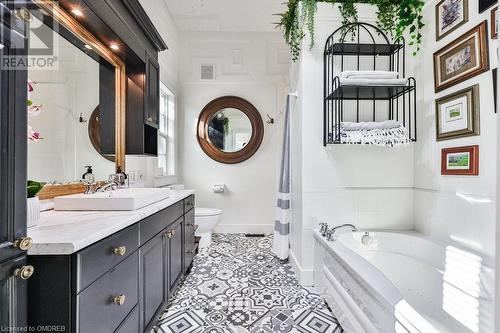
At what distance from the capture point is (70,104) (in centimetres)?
157

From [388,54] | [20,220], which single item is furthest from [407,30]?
[20,220]

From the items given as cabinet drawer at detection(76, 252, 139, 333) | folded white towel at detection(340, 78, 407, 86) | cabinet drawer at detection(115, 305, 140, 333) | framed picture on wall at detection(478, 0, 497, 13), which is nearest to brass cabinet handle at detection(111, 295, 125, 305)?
cabinet drawer at detection(76, 252, 139, 333)

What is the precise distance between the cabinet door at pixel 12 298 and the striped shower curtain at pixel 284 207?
2176mm

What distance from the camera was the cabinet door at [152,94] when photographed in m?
2.25

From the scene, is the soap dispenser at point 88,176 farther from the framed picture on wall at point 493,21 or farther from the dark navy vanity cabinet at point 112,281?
the framed picture on wall at point 493,21

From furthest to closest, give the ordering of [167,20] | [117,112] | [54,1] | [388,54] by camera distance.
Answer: [167,20] < [388,54] < [117,112] < [54,1]

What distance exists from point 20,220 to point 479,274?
2128mm

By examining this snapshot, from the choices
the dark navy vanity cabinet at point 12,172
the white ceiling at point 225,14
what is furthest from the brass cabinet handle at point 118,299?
the white ceiling at point 225,14

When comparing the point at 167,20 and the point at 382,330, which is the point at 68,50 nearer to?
the point at 167,20

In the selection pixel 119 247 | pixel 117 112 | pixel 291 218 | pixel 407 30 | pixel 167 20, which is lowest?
pixel 291 218

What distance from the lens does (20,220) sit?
74 centimetres

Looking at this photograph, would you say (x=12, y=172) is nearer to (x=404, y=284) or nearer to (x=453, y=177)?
(x=404, y=284)

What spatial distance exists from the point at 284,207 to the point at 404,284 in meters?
1.20

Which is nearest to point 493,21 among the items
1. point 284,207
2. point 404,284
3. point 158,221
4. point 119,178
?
point 404,284
